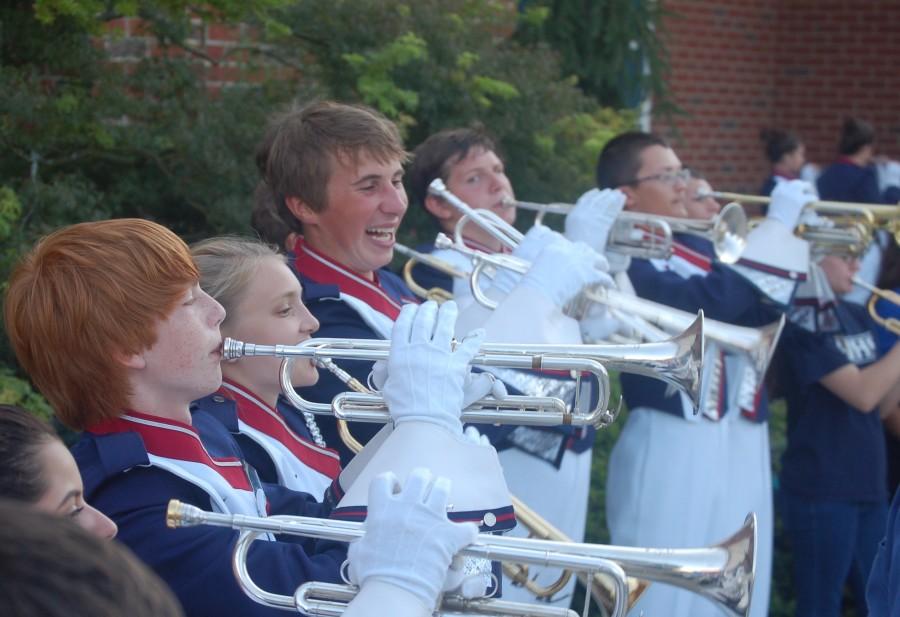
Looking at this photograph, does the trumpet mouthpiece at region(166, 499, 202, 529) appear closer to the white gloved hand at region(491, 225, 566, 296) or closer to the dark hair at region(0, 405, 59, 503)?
the dark hair at region(0, 405, 59, 503)

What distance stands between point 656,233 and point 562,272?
1.09m

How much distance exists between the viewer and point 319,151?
2.85 m

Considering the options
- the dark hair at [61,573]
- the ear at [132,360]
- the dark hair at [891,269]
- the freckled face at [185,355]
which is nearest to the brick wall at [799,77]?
the dark hair at [891,269]

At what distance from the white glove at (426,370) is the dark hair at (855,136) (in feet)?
22.9

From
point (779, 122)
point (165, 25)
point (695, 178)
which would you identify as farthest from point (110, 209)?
point (779, 122)

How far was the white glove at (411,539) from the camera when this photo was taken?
59.9 inches

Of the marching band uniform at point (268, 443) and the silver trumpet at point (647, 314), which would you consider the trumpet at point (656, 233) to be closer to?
the silver trumpet at point (647, 314)

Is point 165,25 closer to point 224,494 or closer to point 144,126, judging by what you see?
point 144,126

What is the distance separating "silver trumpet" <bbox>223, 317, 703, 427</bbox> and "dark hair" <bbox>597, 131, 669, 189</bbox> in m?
2.10

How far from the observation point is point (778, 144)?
334 inches

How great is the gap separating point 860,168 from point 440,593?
7444 mm

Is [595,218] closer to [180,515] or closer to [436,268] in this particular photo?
[436,268]

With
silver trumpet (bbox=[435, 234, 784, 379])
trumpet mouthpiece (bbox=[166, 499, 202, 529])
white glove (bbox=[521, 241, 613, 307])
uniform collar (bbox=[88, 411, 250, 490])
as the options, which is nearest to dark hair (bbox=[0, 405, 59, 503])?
trumpet mouthpiece (bbox=[166, 499, 202, 529])

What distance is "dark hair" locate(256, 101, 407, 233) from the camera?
9.33ft
